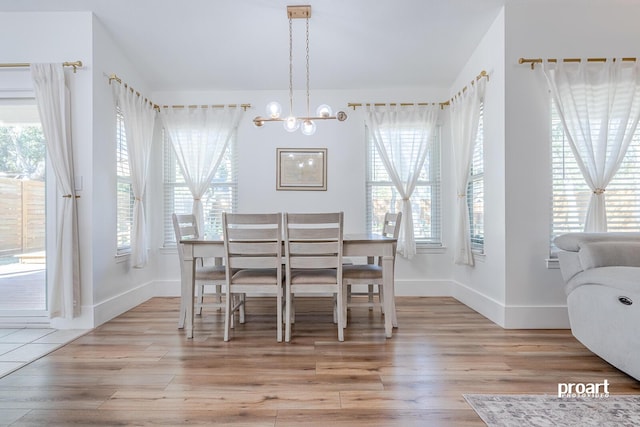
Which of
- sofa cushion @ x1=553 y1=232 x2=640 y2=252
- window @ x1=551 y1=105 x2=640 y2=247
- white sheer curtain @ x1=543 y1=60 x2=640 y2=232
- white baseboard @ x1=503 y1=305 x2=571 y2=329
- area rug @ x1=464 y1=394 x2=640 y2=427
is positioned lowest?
area rug @ x1=464 y1=394 x2=640 y2=427

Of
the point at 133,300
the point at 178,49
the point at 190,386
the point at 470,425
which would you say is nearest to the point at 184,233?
the point at 133,300

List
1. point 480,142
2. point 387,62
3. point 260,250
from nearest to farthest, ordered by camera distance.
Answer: point 260,250
point 480,142
point 387,62

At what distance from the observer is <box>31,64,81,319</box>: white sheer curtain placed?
294 centimetres

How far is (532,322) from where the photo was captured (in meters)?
2.99

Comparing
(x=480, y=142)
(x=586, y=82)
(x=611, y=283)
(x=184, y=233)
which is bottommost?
(x=611, y=283)

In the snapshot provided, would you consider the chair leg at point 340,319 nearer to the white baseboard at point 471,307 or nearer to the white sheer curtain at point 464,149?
the white baseboard at point 471,307

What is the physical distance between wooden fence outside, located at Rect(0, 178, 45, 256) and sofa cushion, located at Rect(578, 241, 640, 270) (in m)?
4.13

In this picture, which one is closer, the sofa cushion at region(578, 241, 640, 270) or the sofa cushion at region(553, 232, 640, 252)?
the sofa cushion at region(578, 241, 640, 270)

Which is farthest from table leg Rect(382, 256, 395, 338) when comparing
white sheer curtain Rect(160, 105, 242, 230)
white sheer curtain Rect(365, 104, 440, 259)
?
white sheer curtain Rect(160, 105, 242, 230)

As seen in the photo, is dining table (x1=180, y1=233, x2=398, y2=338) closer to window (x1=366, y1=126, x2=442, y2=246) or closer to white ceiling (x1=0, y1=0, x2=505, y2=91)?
window (x1=366, y1=126, x2=442, y2=246)

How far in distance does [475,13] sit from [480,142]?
3.83ft

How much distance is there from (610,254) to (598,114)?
4.55 ft

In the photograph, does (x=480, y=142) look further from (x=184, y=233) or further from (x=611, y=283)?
(x=184, y=233)

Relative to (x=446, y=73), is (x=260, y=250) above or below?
below
